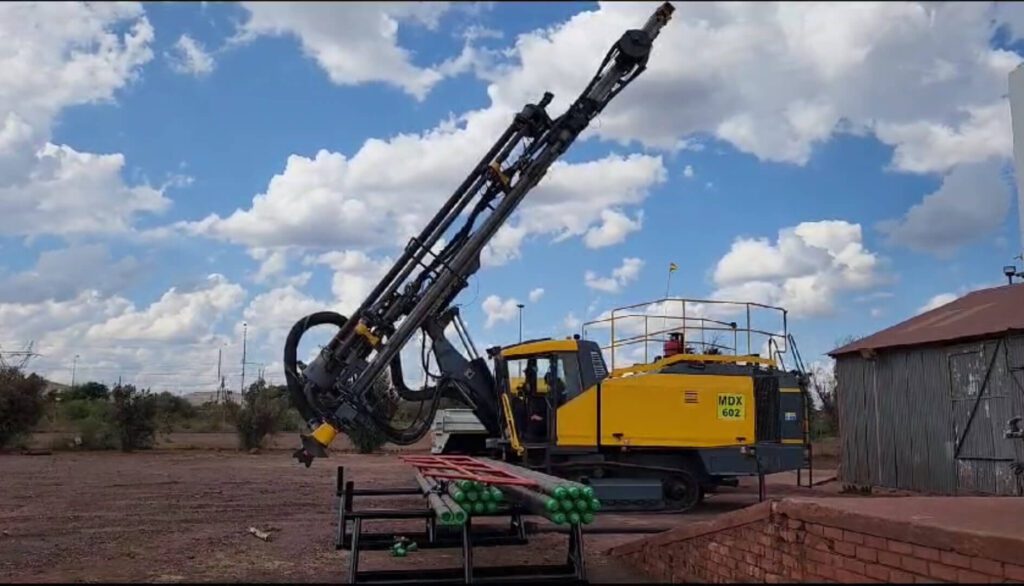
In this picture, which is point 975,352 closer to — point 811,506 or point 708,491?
point 708,491

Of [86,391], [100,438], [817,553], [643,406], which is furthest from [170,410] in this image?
[817,553]

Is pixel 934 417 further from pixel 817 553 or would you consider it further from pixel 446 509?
pixel 446 509

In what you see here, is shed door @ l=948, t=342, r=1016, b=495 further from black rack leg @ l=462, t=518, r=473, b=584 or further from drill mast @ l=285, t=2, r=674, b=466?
black rack leg @ l=462, t=518, r=473, b=584

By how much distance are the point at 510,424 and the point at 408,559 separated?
15.7ft

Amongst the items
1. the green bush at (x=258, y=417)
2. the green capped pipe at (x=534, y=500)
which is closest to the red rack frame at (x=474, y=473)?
the green capped pipe at (x=534, y=500)

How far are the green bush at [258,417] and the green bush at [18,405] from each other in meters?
7.58

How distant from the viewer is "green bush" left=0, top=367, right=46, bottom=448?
35.4 metres

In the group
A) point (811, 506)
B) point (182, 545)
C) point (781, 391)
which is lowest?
point (182, 545)

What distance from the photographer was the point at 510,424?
50.8 feet

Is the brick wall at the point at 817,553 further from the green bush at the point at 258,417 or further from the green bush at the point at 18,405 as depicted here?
the green bush at the point at 18,405

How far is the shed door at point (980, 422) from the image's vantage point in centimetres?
1614

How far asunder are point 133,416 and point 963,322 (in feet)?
101

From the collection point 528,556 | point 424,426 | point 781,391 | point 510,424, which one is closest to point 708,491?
point 781,391

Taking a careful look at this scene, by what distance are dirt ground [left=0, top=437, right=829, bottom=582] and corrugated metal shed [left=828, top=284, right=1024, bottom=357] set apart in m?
4.12
